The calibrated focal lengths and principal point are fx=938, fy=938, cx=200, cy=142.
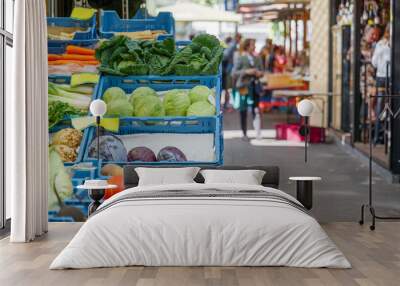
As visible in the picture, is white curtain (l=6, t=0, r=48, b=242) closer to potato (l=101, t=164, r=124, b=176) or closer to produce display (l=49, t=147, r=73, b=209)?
produce display (l=49, t=147, r=73, b=209)

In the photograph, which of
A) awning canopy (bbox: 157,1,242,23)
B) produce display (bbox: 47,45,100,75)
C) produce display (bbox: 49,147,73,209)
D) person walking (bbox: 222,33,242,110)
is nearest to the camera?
produce display (bbox: 49,147,73,209)

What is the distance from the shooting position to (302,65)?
23609mm

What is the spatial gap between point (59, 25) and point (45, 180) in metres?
2.16

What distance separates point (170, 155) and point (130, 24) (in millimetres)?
1565

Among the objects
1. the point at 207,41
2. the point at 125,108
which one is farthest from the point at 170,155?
the point at 207,41

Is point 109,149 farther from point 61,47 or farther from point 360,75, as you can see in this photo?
point 360,75

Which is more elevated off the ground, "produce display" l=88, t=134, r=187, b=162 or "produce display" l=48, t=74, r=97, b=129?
"produce display" l=48, t=74, r=97, b=129

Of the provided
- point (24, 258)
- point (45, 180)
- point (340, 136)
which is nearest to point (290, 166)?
point (340, 136)

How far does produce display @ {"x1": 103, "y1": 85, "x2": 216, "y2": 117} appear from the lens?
919 centimetres

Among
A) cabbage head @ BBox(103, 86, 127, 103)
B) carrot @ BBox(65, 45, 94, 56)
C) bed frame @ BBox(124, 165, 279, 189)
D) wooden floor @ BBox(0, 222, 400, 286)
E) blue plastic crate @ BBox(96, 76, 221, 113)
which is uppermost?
carrot @ BBox(65, 45, 94, 56)

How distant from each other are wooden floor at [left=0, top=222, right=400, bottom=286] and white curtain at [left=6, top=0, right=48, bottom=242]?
60 centimetres

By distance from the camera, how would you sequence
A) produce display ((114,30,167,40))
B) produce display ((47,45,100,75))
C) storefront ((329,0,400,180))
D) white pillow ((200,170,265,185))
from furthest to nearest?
storefront ((329,0,400,180)), produce display ((114,30,167,40)), produce display ((47,45,100,75)), white pillow ((200,170,265,185))

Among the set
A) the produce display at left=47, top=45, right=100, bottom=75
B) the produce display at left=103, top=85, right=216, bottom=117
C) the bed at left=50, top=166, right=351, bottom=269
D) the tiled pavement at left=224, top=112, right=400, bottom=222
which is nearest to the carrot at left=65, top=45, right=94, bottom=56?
the produce display at left=47, top=45, right=100, bottom=75

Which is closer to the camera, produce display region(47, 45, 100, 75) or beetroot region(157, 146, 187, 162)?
beetroot region(157, 146, 187, 162)
